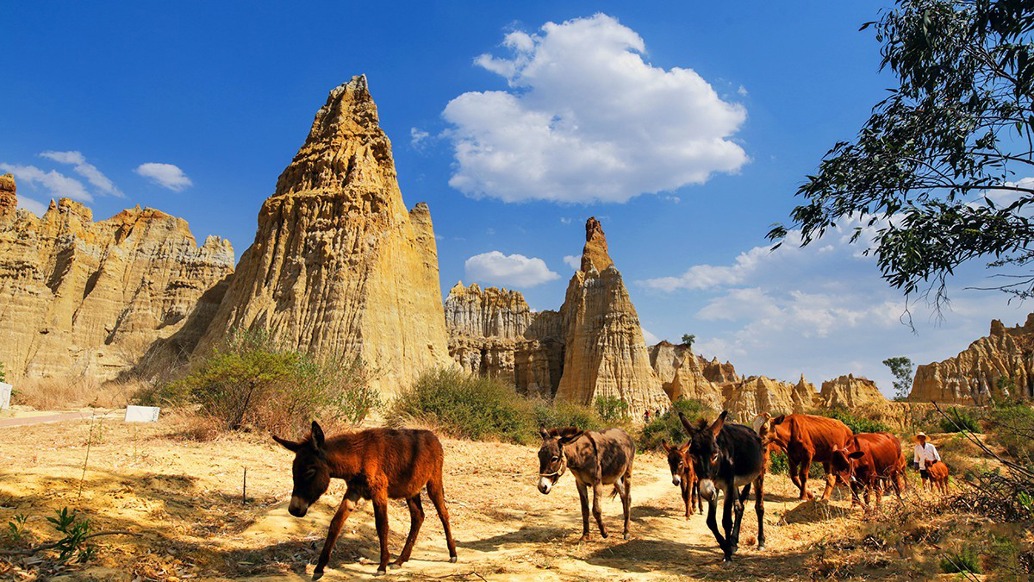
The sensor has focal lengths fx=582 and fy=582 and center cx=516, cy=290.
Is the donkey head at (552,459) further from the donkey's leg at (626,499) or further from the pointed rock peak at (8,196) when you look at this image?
the pointed rock peak at (8,196)

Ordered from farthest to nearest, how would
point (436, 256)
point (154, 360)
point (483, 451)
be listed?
1. point (436, 256)
2. point (154, 360)
3. point (483, 451)

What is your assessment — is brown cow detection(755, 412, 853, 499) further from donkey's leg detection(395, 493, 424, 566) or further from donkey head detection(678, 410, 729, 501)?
donkey's leg detection(395, 493, 424, 566)

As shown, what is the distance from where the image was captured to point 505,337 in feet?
226

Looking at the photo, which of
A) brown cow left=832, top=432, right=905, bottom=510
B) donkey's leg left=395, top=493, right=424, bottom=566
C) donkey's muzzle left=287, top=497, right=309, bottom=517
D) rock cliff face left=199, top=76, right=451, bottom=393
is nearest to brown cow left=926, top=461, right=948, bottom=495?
brown cow left=832, top=432, right=905, bottom=510

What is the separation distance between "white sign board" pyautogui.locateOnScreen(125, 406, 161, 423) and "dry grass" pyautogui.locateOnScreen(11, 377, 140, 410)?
1263 centimetres

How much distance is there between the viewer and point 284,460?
11.9 m

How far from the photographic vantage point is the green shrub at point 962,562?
5164 mm

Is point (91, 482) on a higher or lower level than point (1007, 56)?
lower

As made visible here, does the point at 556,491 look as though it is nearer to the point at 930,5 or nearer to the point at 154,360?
the point at 930,5

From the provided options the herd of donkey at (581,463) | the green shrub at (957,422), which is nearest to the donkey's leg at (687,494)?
the herd of donkey at (581,463)

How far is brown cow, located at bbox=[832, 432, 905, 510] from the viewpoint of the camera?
9586 millimetres

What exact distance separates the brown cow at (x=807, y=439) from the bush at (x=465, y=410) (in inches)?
505

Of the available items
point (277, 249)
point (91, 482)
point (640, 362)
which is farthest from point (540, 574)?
point (640, 362)

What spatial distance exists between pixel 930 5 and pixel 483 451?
48.8 feet
